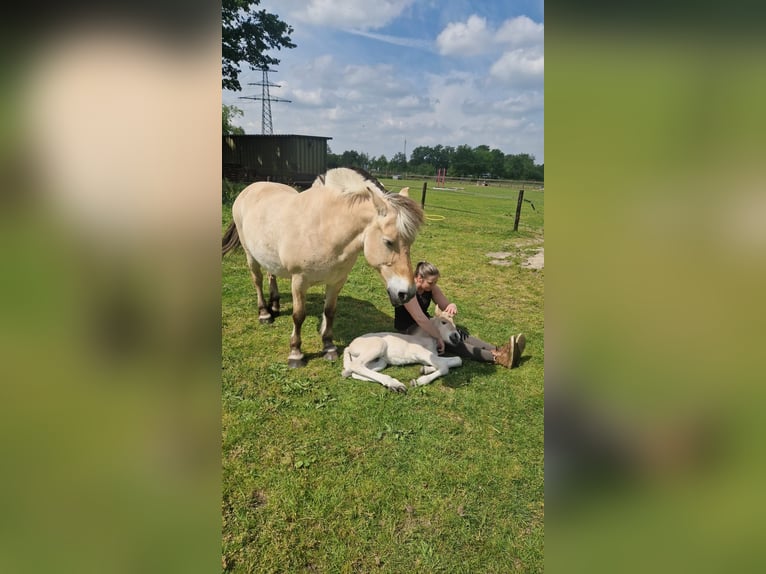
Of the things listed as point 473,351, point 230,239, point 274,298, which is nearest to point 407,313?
point 473,351

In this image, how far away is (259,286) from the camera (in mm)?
5805

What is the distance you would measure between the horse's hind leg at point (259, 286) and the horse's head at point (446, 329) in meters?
2.67

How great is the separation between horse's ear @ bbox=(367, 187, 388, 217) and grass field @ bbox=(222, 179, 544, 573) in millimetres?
1926

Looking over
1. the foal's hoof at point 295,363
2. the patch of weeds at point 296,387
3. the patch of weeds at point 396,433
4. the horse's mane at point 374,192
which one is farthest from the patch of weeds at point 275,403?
the horse's mane at point 374,192

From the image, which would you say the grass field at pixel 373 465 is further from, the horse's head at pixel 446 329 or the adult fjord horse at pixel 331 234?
the adult fjord horse at pixel 331 234

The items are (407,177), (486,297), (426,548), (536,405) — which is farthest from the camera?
(407,177)

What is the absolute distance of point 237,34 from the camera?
171 cm

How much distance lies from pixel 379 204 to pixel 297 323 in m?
1.88

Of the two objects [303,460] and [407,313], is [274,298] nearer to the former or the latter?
[407,313]

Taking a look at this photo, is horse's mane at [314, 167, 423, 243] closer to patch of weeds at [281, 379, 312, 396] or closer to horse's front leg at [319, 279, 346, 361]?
horse's front leg at [319, 279, 346, 361]

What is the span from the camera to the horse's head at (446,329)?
4633 mm
